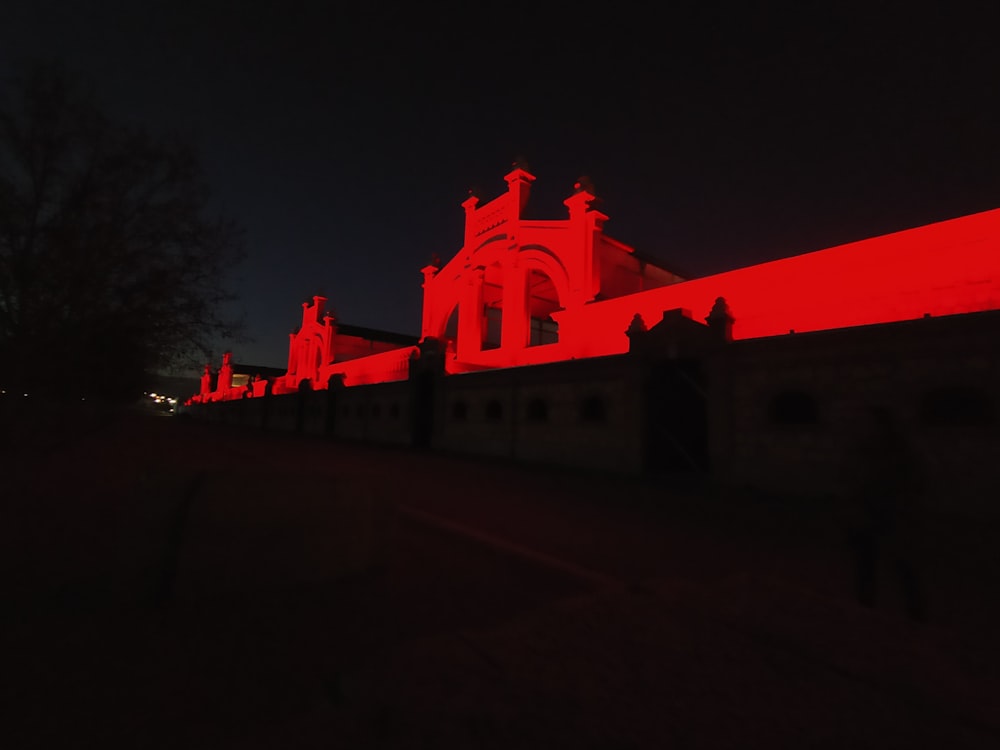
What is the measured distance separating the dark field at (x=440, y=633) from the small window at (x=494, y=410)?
33.3 ft

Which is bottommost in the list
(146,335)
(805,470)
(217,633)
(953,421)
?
(217,633)

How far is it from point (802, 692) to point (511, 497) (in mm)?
7013

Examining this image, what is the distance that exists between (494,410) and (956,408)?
11855 mm

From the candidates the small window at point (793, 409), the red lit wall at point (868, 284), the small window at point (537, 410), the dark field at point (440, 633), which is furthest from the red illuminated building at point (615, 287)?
the dark field at point (440, 633)

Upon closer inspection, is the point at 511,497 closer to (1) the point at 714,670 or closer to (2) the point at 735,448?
(2) the point at 735,448

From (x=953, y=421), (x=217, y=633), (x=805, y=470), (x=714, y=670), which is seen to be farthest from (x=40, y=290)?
(x=953, y=421)

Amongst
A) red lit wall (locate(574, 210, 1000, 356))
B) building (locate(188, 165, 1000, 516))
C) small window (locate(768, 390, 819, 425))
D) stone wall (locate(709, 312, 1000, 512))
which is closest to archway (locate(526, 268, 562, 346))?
building (locate(188, 165, 1000, 516))

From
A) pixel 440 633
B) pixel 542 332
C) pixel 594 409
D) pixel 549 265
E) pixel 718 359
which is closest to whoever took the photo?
pixel 440 633

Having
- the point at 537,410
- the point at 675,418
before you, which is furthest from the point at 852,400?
the point at 537,410

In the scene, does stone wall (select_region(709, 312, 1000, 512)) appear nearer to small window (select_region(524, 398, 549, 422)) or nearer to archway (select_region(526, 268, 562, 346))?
small window (select_region(524, 398, 549, 422))

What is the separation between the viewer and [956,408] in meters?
7.56

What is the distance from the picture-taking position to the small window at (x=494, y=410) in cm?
1639

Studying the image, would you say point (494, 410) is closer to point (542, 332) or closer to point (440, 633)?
point (542, 332)

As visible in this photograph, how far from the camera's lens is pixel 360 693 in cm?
189
